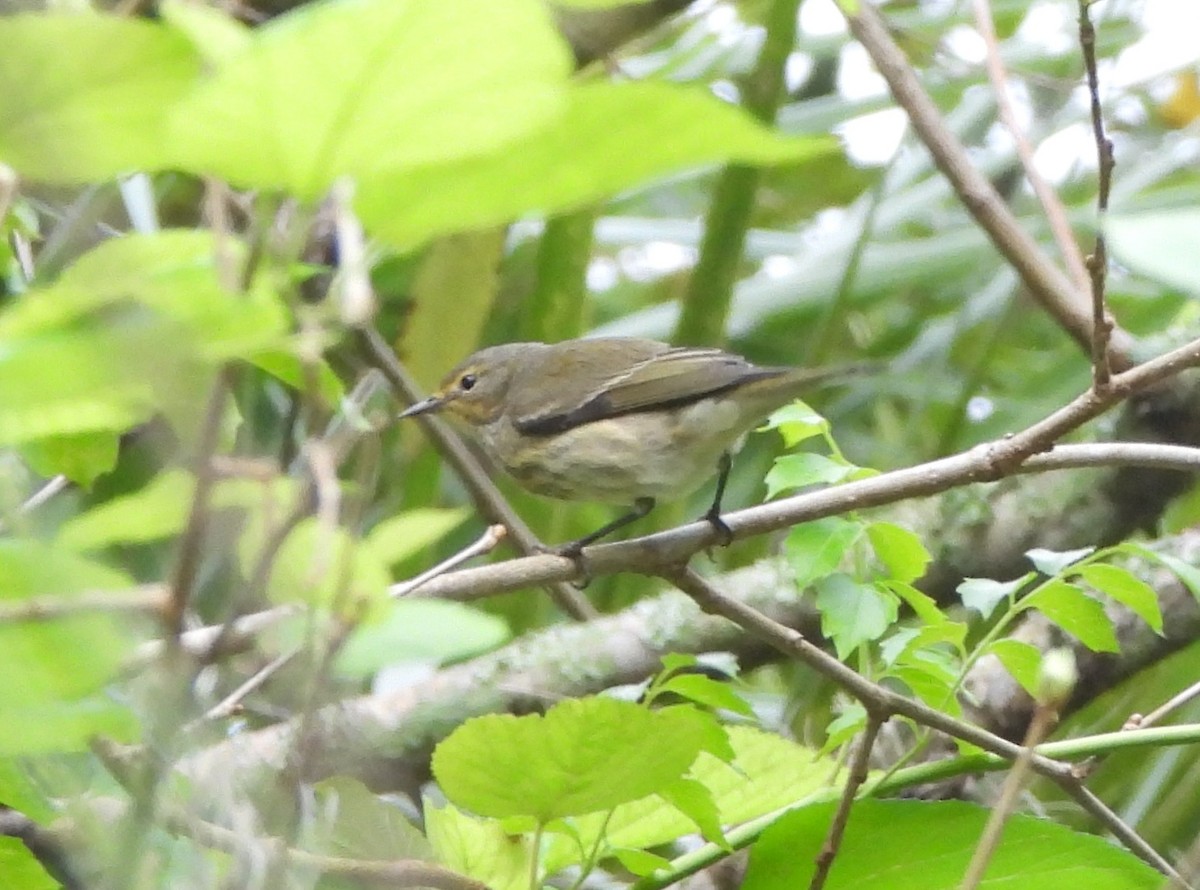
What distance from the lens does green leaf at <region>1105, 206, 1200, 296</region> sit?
0.96 feet

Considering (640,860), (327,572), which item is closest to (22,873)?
(640,860)

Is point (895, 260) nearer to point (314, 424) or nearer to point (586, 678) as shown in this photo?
point (586, 678)

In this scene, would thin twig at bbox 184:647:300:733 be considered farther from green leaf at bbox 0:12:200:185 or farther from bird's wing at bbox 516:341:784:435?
bird's wing at bbox 516:341:784:435

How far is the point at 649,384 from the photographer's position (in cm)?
229

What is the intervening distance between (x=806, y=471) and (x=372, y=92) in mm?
850

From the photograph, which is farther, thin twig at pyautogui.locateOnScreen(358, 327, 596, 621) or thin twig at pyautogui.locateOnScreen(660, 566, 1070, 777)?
thin twig at pyautogui.locateOnScreen(358, 327, 596, 621)

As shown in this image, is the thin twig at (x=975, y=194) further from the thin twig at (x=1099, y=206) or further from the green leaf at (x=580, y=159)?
the green leaf at (x=580, y=159)

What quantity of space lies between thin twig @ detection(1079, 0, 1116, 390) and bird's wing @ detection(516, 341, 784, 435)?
94cm

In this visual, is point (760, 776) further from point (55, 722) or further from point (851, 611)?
point (55, 722)

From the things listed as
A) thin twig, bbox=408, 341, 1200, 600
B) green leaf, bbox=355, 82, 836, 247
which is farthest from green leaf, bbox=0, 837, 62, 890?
green leaf, bbox=355, 82, 836, 247

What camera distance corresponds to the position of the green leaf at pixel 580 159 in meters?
0.34

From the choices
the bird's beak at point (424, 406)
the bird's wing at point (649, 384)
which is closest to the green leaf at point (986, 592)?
the bird's wing at point (649, 384)

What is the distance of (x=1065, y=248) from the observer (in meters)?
1.69

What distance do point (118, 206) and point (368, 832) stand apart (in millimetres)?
610
